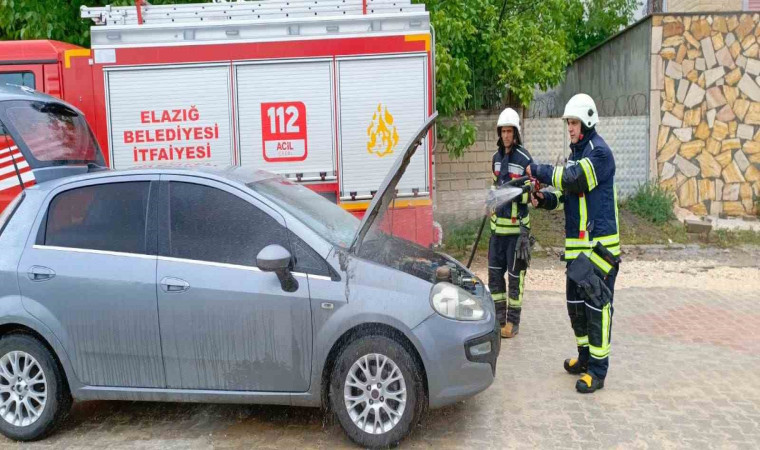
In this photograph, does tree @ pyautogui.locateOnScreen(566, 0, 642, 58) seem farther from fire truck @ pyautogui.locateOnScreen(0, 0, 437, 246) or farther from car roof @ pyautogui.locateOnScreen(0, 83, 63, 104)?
car roof @ pyautogui.locateOnScreen(0, 83, 63, 104)

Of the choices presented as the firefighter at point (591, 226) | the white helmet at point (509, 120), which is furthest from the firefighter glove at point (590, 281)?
the white helmet at point (509, 120)

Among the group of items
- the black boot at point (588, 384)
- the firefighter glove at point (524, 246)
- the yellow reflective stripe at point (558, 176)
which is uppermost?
the yellow reflective stripe at point (558, 176)

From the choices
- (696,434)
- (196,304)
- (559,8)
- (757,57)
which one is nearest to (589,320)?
(696,434)

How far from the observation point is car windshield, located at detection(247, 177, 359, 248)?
467cm

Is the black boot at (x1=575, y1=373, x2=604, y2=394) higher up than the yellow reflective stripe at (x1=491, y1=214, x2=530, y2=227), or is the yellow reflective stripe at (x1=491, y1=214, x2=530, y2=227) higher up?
the yellow reflective stripe at (x1=491, y1=214, x2=530, y2=227)

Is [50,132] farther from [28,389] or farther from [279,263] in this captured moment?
[279,263]

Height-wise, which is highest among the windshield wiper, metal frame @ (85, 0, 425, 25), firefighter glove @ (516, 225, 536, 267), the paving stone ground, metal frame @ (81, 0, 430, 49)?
metal frame @ (85, 0, 425, 25)

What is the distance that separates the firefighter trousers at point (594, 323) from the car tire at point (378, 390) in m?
1.67

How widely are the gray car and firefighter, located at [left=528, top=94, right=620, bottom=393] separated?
1.04 meters

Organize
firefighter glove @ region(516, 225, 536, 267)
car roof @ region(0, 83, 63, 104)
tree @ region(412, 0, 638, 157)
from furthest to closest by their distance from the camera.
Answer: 1. tree @ region(412, 0, 638, 157)
2. car roof @ region(0, 83, 63, 104)
3. firefighter glove @ region(516, 225, 536, 267)

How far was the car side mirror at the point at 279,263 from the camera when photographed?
13.9ft

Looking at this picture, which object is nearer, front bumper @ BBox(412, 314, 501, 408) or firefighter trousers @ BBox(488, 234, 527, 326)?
front bumper @ BBox(412, 314, 501, 408)

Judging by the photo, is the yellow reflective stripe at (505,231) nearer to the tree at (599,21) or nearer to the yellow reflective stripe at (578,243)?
the yellow reflective stripe at (578,243)

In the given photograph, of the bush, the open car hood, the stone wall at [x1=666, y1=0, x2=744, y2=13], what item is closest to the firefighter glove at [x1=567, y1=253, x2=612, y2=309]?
the open car hood
